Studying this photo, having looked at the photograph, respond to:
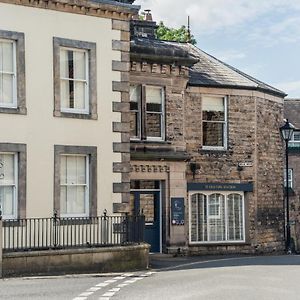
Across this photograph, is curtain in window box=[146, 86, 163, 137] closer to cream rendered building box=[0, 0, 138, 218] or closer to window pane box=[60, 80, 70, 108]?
cream rendered building box=[0, 0, 138, 218]

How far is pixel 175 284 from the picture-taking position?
61.3 ft

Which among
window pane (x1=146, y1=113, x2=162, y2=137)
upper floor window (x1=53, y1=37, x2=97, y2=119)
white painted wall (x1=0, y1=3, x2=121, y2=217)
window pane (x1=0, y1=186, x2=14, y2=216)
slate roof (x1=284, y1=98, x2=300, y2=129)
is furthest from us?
slate roof (x1=284, y1=98, x2=300, y2=129)

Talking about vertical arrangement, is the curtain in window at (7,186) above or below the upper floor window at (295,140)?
below

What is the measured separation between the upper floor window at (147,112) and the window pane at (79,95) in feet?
16.3

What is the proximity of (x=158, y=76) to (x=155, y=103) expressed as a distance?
964mm

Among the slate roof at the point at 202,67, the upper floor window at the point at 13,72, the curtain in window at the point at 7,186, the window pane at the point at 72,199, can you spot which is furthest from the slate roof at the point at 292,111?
the curtain in window at the point at 7,186

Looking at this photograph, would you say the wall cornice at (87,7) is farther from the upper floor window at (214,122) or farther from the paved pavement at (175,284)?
the paved pavement at (175,284)

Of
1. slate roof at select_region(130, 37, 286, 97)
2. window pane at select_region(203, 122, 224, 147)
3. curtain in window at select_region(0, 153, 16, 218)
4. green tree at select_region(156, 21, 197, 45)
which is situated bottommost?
curtain in window at select_region(0, 153, 16, 218)

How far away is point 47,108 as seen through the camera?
24.0m

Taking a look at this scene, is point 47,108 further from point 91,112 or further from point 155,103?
point 155,103

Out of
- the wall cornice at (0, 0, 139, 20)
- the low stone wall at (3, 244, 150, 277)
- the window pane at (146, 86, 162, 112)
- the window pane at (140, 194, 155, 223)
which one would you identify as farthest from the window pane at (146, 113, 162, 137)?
the low stone wall at (3, 244, 150, 277)

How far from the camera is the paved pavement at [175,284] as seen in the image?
648 inches

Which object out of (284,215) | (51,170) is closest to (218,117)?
(284,215)

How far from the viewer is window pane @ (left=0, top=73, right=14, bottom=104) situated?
23.4m
